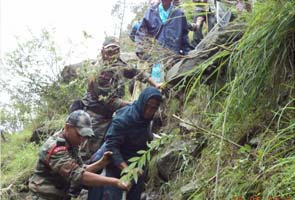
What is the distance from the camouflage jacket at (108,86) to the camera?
4961 mm

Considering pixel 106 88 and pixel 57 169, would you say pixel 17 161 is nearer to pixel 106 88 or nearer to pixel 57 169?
pixel 106 88

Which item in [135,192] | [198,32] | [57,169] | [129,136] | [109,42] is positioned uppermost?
[109,42]

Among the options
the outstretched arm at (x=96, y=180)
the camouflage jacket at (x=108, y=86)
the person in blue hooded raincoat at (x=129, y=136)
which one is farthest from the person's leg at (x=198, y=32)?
the outstretched arm at (x=96, y=180)

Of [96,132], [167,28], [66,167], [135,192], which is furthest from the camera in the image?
[167,28]

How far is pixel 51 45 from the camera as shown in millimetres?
11062

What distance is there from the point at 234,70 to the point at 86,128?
1.53 meters

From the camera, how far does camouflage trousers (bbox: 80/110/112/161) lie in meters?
6.20

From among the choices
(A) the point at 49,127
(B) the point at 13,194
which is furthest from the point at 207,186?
(A) the point at 49,127

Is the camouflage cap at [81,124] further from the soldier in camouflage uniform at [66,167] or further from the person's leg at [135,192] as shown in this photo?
the person's leg at [135,192]

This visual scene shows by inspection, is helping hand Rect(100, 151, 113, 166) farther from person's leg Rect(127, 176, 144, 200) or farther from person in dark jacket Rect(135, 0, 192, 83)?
person in dark jacket Rect(135, 0, 192, 83)

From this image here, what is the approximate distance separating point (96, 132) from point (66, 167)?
1.61 m

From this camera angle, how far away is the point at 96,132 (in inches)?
246

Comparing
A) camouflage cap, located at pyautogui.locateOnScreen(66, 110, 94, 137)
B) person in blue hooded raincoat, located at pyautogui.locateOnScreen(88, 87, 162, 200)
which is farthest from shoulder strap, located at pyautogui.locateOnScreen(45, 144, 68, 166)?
person in blue hooded raincoat, located at pyautogui.locateOnScreen(88, 87, 162, 200)

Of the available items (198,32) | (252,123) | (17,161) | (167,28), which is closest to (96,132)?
(167,28)
